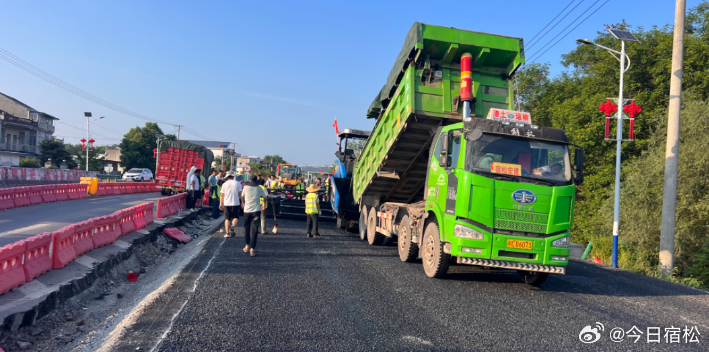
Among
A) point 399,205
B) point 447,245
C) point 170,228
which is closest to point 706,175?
point 399,205

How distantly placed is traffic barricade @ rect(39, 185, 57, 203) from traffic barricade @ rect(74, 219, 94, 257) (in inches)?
444

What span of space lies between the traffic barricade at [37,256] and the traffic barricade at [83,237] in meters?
0.94

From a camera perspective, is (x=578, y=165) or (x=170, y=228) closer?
(x=578, y=165)

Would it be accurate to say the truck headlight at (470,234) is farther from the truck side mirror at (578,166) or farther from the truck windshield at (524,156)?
the truck side mirror at (578,166)

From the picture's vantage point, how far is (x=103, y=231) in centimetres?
896

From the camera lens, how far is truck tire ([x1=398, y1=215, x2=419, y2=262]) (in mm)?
8992

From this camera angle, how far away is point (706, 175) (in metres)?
15.6

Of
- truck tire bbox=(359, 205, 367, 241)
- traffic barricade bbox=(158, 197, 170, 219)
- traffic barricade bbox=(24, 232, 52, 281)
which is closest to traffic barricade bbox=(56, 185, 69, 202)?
traffic barricade bbox=(158, 197, 170, 219)

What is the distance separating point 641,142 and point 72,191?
86.2 ft

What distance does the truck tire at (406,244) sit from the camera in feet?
29.5

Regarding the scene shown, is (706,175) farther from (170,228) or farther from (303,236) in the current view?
(170,228)

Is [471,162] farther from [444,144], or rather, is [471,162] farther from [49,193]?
[49,193]

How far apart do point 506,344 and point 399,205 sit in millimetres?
5624

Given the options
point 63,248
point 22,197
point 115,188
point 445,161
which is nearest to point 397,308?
point 445,161
